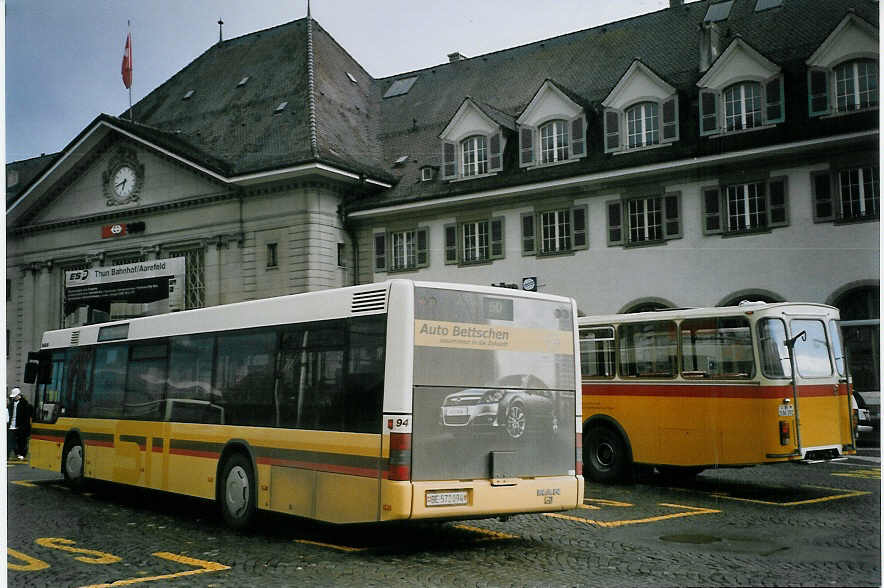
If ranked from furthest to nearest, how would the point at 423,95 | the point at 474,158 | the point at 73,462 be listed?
the point at 474,158, the point at 423,95, the point at 73,462

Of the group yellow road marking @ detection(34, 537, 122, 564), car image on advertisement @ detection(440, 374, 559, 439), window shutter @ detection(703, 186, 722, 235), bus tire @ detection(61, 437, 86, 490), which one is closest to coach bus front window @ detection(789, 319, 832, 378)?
window shutter @ detection(703, 186, 722, 235)

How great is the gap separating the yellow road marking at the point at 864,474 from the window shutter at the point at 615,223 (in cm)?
359

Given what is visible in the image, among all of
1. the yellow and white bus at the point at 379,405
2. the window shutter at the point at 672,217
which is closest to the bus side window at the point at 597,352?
the window shutter at the point at 672,217

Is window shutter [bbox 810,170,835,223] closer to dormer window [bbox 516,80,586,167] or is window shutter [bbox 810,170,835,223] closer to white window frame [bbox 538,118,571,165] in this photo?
dormer window [bbox 516,80,586,167]

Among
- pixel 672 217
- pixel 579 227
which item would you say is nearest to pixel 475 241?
pixel 579 227

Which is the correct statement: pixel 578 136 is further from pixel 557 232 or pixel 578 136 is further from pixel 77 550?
pixel 77 550

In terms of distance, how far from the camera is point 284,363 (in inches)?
399

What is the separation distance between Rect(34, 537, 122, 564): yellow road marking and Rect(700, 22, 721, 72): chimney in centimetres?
792

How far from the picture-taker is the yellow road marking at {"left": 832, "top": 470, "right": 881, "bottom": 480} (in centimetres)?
805

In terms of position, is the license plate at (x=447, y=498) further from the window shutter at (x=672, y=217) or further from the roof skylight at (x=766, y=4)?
the roof skylight at (x=766, y=4)

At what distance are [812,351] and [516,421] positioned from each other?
4365 mm

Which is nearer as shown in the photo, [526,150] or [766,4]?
[766,4]

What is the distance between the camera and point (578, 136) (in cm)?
1581

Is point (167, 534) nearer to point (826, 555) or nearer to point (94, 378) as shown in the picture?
point (94, 378)
